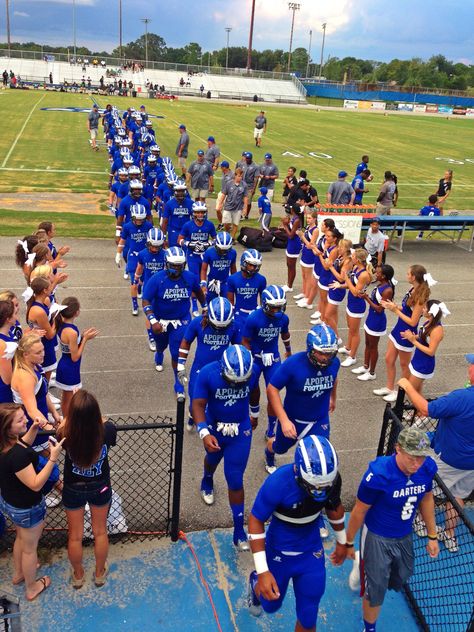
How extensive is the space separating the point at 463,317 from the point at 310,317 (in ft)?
12.0

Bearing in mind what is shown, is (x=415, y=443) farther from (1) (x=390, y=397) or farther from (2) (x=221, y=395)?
(1) (x=390, y=397)

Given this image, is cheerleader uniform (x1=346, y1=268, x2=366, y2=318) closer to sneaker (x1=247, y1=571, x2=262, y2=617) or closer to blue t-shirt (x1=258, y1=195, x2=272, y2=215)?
sneaker (x1=247, y1=571, x2=262, y2=617)

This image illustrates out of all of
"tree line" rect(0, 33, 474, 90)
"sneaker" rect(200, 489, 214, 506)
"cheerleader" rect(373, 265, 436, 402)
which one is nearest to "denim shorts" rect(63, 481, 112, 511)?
"sneaker" rect(200, 489, 214, 506)

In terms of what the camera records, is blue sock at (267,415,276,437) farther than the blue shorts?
Yes

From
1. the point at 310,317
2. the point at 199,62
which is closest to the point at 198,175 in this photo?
the point at 310,317

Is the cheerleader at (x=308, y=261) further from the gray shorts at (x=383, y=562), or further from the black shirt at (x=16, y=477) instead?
the black shirt at (x=16, y=477)

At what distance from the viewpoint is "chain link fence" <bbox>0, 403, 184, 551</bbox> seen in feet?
18.0

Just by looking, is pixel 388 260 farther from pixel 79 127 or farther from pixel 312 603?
pixel 79 127

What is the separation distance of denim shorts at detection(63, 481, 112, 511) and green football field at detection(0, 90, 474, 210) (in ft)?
61.4

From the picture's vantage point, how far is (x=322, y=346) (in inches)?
213

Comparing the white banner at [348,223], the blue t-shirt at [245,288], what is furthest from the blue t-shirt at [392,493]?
the white banner at [348,223]

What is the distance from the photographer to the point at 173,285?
8.32 meters

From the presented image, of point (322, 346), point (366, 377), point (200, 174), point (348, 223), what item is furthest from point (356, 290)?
point (200, 174)

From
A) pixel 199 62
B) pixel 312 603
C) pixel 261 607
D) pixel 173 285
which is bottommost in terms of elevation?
pixel 261 607
